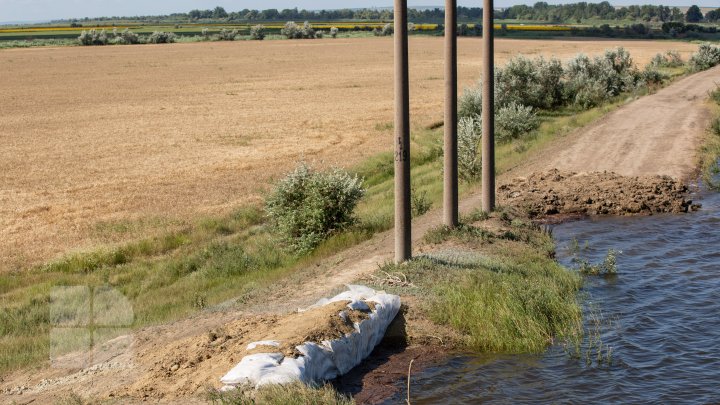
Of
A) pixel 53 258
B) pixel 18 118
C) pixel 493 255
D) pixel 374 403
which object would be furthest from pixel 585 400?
pixel 18 118

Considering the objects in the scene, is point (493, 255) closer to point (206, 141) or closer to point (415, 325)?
point (415, 325)

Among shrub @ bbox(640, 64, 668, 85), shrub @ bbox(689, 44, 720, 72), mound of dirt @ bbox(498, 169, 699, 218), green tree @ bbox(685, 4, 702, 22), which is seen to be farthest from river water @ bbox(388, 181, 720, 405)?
green tree @ bbox(685, 4, 702, 22)

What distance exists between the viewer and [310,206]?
17672mm

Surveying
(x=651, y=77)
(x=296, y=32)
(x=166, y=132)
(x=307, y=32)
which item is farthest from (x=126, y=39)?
(x=651, y=77)

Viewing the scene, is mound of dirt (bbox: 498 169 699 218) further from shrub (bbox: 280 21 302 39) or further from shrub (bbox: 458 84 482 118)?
shrub (bbox: 280 21 302 39)

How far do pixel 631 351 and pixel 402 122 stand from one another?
4.51m

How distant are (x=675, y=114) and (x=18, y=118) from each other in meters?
33.2

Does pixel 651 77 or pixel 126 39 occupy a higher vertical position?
pixel 126 39

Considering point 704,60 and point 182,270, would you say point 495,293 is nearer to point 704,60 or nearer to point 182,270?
point 182,270

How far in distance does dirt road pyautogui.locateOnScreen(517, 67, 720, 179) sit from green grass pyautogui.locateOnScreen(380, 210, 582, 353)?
9434 millimetres

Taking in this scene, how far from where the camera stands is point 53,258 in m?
18.3

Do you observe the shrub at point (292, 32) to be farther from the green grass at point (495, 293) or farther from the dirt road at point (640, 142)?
the green grass at point (495, 293)

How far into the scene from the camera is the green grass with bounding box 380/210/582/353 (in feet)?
36.4

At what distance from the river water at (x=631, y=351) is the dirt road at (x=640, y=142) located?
676 cm
